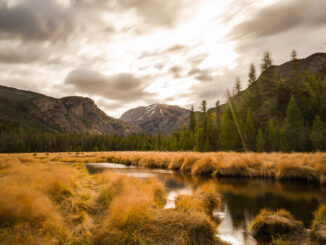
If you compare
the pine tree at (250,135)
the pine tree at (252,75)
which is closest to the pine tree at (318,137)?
the pine tree at (250,135)

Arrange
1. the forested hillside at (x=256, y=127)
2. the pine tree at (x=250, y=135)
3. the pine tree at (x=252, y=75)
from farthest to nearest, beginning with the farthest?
the pine tree at (x=252, y=75) < the pine tree at (x=250, y=135) < the forested hillside at (x=256, y=127)

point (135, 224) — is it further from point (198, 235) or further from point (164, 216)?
point (198, 235)

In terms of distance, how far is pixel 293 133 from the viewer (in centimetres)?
4769

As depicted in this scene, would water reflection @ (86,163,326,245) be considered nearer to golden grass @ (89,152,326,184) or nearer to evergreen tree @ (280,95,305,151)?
golden grass @ (89,152,326,184)

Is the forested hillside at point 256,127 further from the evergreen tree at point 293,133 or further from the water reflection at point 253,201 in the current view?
the water reflection at point 253,201

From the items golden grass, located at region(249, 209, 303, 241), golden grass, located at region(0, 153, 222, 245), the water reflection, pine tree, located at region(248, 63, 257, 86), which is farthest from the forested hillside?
golden grass, located at region(0, 153, 222, 245)

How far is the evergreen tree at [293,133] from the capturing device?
153 ft

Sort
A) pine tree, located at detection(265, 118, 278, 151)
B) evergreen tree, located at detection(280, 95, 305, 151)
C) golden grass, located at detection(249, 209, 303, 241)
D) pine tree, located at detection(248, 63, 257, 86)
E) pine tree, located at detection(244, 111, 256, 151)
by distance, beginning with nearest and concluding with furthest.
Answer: golden grass, located at detection(249, 209, 303, 241) < evergreen tree, located at detection(280, 95, 305, 151) < pine tree, located at detection(265, 118, 278, 151) < pine tree, located at detection(244, 111, 256, 151) < pine tree, located at detection(248, 63, 257, 86)

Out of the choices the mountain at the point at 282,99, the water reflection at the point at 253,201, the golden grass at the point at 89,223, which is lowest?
the water reflection at the point at 253,201

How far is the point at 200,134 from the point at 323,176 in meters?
43.3

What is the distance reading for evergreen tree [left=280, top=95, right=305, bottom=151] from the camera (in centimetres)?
4672

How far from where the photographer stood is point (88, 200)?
8.55 meters

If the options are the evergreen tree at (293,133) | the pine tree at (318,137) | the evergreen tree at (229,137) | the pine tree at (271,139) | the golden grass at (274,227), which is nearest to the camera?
the golden grass at (274,227)

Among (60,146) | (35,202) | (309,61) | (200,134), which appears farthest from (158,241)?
(309,61)
